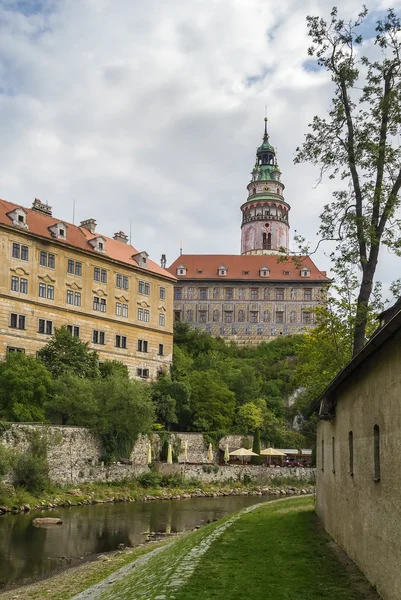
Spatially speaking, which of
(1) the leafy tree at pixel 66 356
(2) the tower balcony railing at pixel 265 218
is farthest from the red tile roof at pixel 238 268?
(1) the leafy tree at pixel 66 356

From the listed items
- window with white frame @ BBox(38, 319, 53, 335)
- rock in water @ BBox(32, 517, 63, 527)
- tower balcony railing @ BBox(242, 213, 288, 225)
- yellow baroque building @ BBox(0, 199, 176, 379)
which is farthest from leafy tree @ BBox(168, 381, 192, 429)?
tower balcony railing @ BBox(242, 213, 288, 225)

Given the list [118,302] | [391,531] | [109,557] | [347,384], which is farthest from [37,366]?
[391,531]

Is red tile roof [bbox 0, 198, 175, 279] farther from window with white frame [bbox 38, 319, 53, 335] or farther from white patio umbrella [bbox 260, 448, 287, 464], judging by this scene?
white patio umbrella [bbox 260, 448, 287, 464]

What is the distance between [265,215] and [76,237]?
53.1 meters

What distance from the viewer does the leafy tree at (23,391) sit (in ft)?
129

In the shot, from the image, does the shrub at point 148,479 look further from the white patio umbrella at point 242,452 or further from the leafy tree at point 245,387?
the leafy tree at point 245,387

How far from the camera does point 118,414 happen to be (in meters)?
40.9

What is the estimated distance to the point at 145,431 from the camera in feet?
139

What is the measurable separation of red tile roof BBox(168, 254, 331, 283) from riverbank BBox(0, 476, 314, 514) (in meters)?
43.9

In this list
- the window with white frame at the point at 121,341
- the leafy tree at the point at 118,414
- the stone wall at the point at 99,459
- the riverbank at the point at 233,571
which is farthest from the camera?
the window with white frame at the point at 121,341

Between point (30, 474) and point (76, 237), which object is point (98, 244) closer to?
point (76, 237)

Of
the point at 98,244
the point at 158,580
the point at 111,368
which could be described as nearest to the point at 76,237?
the point at 98,244

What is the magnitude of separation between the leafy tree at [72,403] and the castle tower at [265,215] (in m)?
62.6

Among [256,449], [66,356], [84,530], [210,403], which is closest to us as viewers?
[84,530]
